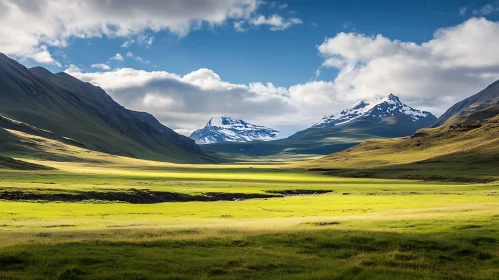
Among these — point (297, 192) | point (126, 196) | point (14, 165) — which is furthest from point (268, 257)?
point (14, 165)

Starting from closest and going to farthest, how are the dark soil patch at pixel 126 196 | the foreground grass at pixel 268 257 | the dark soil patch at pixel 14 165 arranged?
the foreground grass at pixel 268 257 < the dark soil patch at pixel 126 196 < the dark soil patch at pixel 14 165

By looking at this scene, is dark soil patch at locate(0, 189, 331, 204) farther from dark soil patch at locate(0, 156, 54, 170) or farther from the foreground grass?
dark soil patch at locate(0, 156, 54, 170)

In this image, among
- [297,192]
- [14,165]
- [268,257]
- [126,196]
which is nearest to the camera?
[268,257]

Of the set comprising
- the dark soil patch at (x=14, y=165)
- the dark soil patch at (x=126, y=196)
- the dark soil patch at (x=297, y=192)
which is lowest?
the dark soil patch at (x=297, y=192)

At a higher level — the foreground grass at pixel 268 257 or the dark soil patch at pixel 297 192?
the foreground grass at pixel 268 257

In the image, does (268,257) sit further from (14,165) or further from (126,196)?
(14,165)

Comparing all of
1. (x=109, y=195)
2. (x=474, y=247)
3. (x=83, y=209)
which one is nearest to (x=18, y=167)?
(x=109, y=195)

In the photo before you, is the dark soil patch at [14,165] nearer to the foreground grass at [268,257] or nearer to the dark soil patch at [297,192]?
the dark soil patch at [297,192]

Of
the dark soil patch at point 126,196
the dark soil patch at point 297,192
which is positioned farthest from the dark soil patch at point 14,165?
the dark soil patch at point 297,192

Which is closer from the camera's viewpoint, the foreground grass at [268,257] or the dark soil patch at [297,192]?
the foreground grass at [268,257]

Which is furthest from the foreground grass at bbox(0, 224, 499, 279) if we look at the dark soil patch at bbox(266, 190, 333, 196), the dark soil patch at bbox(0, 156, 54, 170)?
the dark soil patch at bbox(0, 156, 54, 170)

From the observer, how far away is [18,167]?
169250 millimetres

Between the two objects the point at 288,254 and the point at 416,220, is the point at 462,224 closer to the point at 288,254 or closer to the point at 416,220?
the point at 416,220

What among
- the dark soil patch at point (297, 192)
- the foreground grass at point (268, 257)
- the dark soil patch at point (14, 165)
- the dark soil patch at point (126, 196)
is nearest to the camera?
the foreground grass at point (268, 257)
